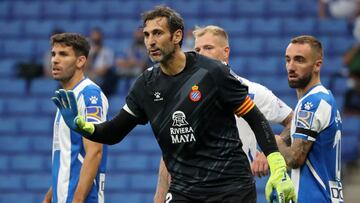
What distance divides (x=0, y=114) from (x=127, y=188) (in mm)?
2794

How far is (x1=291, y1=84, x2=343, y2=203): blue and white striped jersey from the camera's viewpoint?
687cm

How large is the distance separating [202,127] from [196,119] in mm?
63

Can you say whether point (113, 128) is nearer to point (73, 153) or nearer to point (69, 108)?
point (69, 108)

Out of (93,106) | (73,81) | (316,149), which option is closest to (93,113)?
(93,106)

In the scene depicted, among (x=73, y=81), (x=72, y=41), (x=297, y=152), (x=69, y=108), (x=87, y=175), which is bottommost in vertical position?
(x=87, y=175)

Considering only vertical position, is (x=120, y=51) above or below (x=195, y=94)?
above

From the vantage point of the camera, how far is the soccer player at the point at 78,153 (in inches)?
273

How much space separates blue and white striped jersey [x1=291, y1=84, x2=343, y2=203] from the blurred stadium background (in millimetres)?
6223

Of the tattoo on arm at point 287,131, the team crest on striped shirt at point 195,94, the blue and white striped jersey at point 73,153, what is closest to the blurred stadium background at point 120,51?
the tattoo on arm at point 287,131

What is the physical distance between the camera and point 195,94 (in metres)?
6.03

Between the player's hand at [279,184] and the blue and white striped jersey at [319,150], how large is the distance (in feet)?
3.28

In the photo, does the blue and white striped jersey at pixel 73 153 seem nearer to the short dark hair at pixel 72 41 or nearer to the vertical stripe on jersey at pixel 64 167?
the vertical stripe on jersey at pixel 64 167

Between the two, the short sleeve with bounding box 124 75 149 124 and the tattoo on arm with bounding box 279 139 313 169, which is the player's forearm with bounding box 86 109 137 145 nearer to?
the short sleeve with bounding box 124 75 149 124

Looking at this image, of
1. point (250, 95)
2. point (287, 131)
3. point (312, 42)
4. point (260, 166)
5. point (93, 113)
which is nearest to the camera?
point (260, 166)
